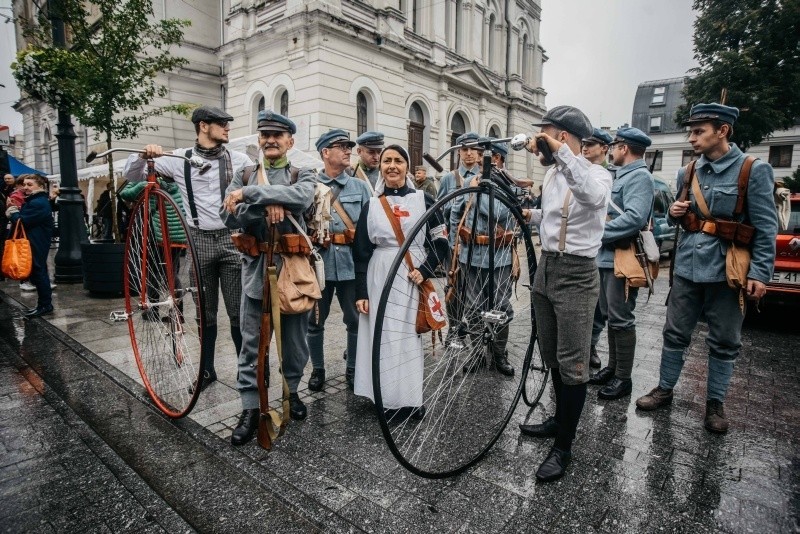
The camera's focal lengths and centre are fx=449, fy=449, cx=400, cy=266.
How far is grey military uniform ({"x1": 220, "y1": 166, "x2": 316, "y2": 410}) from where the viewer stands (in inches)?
114

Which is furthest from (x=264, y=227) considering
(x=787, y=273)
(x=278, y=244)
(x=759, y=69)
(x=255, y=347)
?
(x=759, y=69)

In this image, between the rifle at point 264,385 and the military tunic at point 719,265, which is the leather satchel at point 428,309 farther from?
the military tunic at point 719,265

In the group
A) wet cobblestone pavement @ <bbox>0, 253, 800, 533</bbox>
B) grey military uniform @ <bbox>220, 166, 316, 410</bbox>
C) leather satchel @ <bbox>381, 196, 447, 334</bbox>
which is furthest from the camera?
leather satchel @ <bbox>381, 196, 447, 334</bbox>

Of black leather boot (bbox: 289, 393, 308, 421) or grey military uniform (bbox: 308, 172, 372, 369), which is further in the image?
grey military uniform (bbox: 308, 172, 372, 369)

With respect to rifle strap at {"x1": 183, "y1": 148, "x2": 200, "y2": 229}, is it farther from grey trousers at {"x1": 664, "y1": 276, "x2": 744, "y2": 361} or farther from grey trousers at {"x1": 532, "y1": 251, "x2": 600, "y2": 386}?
grey trousers at {"x1": 664, "y1": 276, "x2": 744, "y2": 361}

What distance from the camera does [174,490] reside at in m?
2.59

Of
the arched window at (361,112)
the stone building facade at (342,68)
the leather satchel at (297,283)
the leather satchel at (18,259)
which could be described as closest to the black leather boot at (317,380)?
the leather satchel at (297,283)

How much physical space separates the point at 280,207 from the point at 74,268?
26.9ft

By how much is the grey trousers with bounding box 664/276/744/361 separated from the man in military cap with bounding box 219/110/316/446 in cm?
297

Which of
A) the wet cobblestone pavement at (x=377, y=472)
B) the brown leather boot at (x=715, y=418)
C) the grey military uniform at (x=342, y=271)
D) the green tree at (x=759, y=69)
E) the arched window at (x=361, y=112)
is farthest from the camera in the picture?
the green tree at (x=759, y=69)

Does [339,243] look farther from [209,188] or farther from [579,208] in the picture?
[579,208]

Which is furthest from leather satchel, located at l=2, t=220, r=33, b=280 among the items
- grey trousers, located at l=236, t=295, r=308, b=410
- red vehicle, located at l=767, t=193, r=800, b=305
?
red vehicle, located at l=767, t=193, r=800, b=305

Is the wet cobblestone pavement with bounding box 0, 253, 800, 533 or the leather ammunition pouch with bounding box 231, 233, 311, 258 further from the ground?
the leather ammunition pouch with bounding box 231, 233, 311, 258

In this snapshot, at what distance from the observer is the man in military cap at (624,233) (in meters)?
3.85
